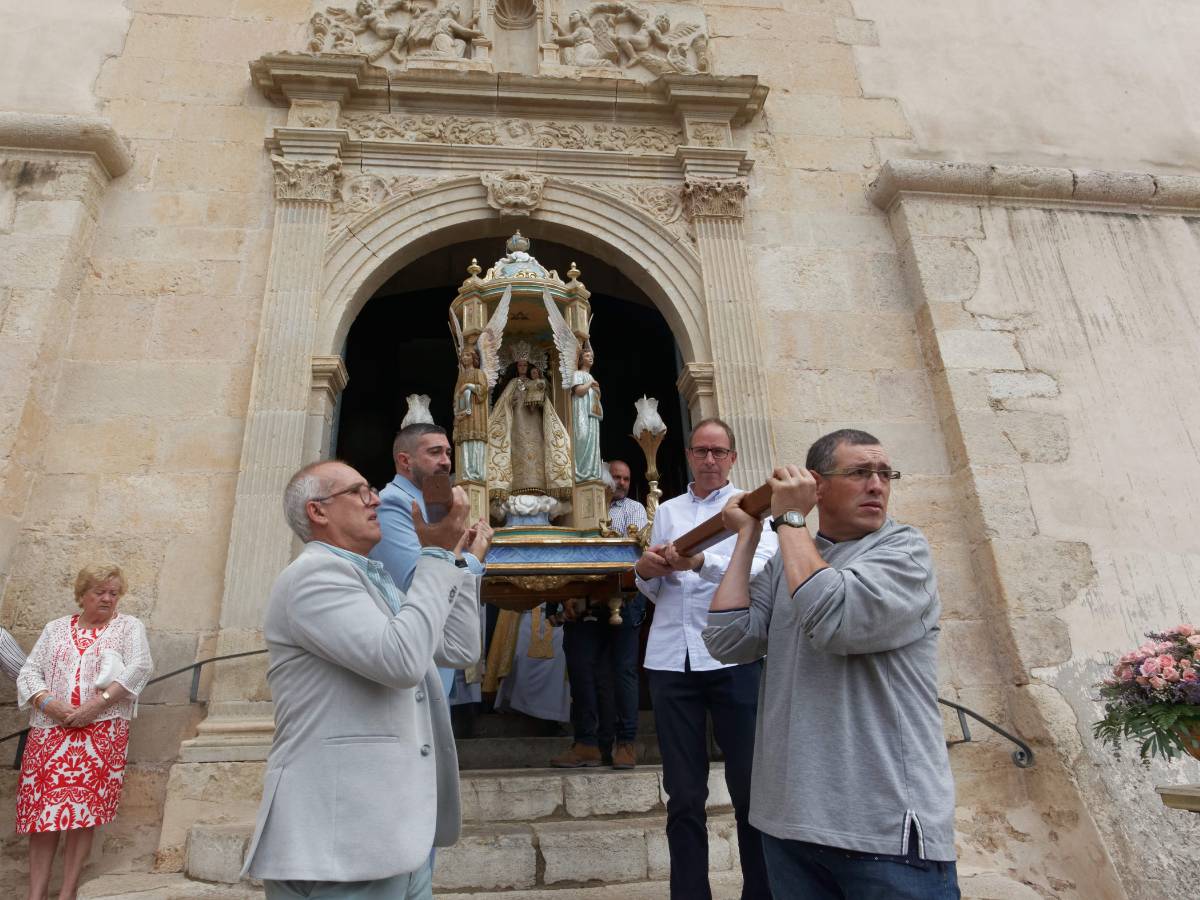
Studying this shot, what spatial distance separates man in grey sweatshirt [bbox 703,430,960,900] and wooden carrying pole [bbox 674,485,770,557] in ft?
0.38

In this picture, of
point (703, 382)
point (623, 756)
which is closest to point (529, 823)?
point (623, 756)

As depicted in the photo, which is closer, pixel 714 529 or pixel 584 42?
pixel 714 529

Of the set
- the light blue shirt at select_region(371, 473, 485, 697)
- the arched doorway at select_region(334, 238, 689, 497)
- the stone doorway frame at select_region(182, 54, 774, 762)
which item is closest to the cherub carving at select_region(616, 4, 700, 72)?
the stone doorway frame at select_region(182, 54, 774, 762)

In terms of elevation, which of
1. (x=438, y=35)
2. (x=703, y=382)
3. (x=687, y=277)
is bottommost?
(x=703, y=382)

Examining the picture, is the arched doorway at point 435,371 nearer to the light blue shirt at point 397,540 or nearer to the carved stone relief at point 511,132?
the carved stone relief at point 511,132

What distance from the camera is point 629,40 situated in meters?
6.64

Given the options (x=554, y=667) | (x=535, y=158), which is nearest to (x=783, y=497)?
(x=554, y=667)

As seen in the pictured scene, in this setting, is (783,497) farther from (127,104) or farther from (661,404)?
(661,404)

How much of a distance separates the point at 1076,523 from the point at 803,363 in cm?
194

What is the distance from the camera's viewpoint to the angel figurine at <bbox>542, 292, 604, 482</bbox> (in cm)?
440

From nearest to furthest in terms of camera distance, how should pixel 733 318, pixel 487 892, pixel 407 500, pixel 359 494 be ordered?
pixel 359 494 → pixel 407 500 → pixel 487 892 → pixel 733 318

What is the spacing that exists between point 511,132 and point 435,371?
437 cm

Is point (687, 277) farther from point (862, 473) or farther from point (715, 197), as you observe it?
point (862, 473)

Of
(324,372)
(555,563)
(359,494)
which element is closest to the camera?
(359,494)
